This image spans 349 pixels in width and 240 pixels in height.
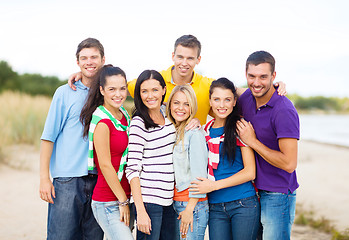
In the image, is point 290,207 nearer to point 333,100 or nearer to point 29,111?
point 29,111

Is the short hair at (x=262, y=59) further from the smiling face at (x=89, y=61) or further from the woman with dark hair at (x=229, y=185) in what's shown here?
the smiling face at (x=89, y=61)

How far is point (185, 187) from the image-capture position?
9.80ft

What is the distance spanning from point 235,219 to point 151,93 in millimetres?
1363

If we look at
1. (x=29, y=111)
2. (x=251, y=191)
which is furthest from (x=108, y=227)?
(x=29, y=111)

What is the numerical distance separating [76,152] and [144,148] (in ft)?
2.67

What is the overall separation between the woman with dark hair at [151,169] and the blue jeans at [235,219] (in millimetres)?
382

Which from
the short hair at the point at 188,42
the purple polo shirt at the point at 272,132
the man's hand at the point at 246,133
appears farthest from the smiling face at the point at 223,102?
the short hair at the point at 188,42

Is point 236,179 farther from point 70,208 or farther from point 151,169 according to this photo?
point 70,208

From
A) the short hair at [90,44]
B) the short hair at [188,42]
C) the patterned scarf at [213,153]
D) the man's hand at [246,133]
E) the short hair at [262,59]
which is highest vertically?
the short hair at [188,42]

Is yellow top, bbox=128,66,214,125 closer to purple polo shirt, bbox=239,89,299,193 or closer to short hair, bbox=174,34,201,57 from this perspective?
short hair, bbox=174,34,201,57

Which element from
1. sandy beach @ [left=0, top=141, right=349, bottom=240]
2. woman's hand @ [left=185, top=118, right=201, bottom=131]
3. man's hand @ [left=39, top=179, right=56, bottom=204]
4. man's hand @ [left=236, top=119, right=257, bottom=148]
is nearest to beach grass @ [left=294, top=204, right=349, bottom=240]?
sandy beach @ [left=0, top=141, right=349, bottom=240]

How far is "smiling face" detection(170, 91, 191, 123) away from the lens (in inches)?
125

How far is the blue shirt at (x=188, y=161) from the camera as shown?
2988 mm

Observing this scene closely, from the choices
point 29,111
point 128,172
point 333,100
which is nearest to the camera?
point 128,172
